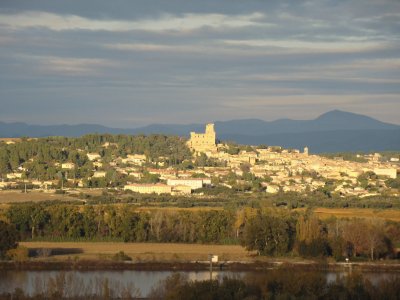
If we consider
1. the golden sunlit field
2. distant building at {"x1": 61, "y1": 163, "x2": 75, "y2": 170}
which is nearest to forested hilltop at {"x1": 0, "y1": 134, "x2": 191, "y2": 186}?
distant building at {"x1": 61, "y1": 163, "x2": 75, "y2": 170}

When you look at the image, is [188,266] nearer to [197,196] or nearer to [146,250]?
Result: [146,250]

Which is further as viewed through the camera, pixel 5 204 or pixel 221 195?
pixel 221 195

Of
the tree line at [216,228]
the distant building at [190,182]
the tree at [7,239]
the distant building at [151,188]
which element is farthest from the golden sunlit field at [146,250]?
the distant building at [190,182]

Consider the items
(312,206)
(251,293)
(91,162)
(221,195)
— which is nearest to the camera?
(251,293)

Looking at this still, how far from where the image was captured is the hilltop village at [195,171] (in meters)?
64.1

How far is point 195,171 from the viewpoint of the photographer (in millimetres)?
→ 73125

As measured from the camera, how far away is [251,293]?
22734 mm

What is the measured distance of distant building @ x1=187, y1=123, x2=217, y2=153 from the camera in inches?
3398

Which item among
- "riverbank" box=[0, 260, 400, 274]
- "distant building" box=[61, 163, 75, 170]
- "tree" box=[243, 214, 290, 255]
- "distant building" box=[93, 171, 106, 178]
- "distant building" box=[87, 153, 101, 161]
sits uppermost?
"distant building" box=[87, 153, 101, 161]

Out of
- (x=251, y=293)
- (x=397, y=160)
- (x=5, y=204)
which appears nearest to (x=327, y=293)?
(x=251, y=293)

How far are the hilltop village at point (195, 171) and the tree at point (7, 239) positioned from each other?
1105 inches

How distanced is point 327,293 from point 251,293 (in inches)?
69.9

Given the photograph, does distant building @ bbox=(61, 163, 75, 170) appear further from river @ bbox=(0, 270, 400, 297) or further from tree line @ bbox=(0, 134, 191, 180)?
river @ bbox=(0, 270, 400, 297)

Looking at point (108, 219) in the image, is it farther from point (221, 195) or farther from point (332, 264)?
point (221, 195)
